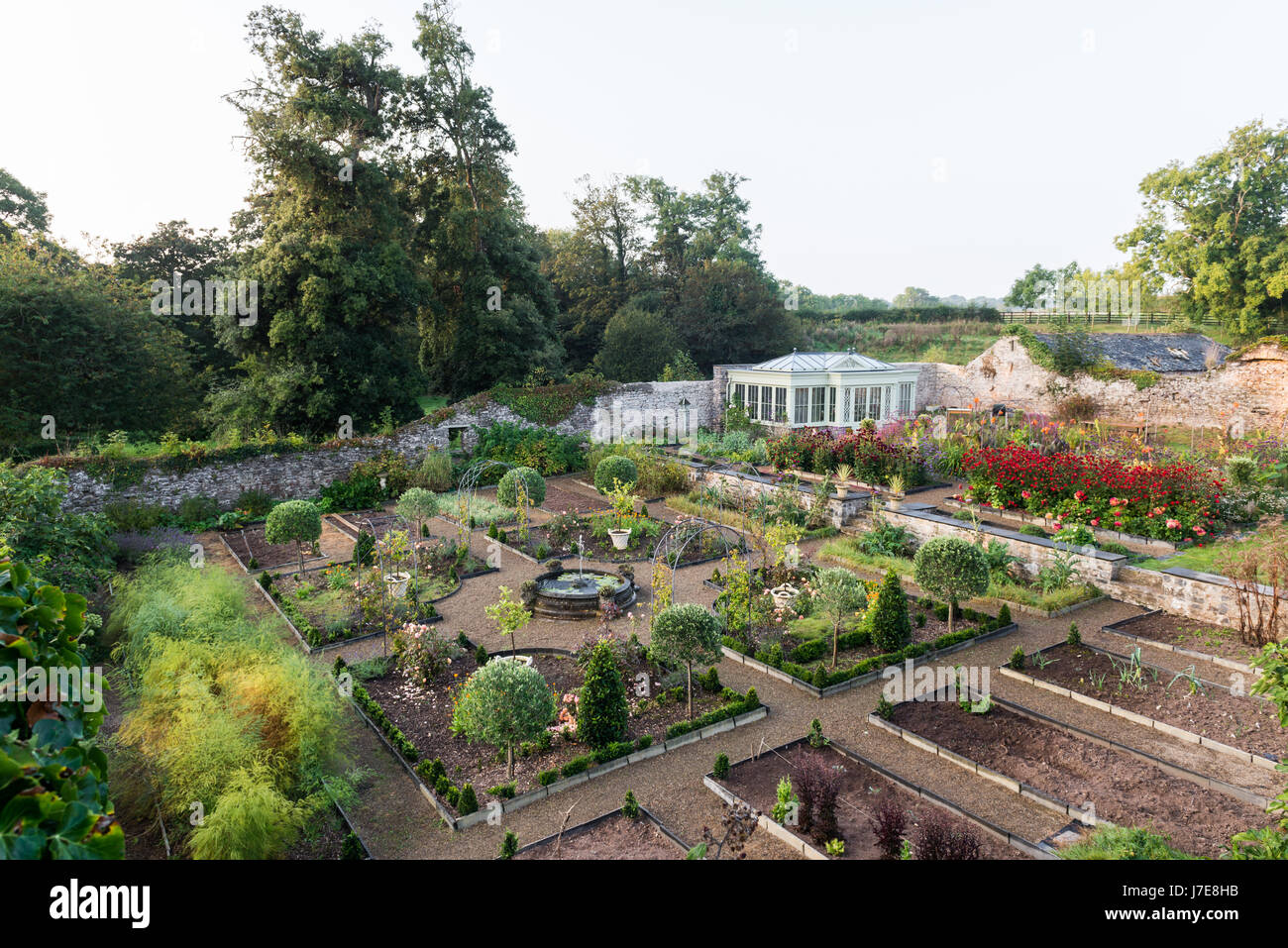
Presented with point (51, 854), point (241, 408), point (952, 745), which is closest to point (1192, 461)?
point (952, 745)

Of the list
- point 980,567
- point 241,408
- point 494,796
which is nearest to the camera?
point 494,796

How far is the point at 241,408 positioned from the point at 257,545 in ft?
25.5

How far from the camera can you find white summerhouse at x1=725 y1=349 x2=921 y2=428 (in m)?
21.6

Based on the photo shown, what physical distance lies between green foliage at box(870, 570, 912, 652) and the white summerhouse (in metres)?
13.0

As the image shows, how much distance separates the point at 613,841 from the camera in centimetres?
544

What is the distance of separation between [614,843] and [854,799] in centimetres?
202

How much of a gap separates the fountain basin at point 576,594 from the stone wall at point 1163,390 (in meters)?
17.3

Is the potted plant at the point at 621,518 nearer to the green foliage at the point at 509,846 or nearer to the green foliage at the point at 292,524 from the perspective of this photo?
the green foliage at the point at 292,524

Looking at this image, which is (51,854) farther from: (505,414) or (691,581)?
(505,414)

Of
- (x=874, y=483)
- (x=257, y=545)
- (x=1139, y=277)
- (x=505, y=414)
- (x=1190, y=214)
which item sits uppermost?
(x=1190, y=214)

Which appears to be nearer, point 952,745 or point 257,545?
point 952,745

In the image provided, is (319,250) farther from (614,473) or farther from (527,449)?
(614,473)

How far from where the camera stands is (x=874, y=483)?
16.0 meters
